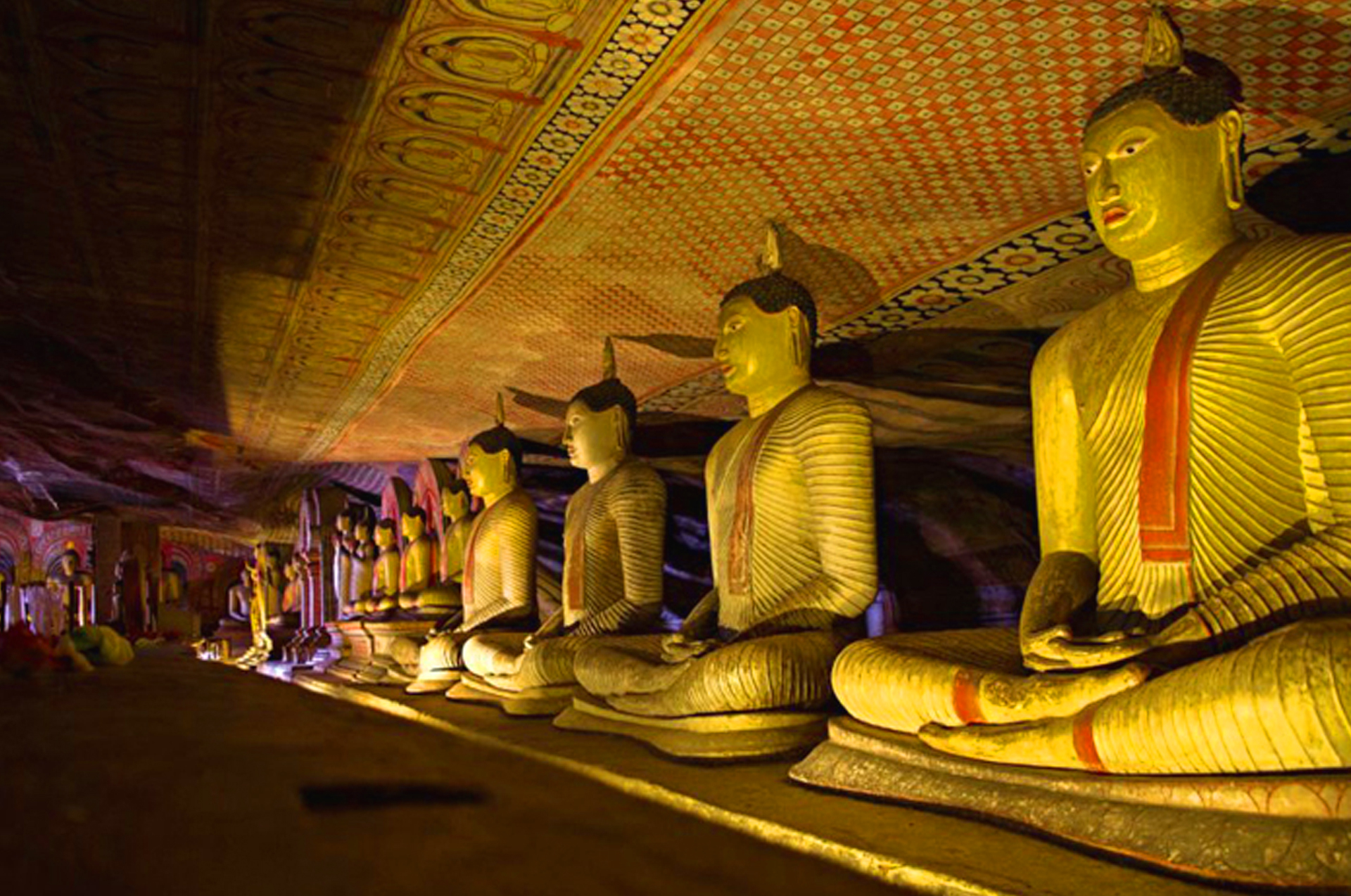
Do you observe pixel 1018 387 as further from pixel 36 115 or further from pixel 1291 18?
pixel 36 115

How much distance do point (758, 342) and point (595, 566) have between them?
1.62 meters

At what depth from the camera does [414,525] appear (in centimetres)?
918

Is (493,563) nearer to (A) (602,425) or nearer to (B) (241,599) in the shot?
(A) (602,425)

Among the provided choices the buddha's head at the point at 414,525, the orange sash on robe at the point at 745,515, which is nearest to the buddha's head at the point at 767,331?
the orange sash on robe at the point at 745,515

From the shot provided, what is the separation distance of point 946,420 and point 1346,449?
5.04 meters

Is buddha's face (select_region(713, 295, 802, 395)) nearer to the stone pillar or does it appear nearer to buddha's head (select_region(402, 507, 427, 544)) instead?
buddha's head (select_region(402, 507, 427, 544))

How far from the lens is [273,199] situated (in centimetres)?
502

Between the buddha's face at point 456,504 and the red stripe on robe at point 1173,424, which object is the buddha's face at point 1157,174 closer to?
the red stripe on robe at point 1173,424

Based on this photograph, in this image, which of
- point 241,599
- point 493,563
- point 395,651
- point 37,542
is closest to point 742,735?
point 493,563

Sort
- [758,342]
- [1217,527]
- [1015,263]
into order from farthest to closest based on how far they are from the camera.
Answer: [1015,263] < [758,342] < [1217,527]

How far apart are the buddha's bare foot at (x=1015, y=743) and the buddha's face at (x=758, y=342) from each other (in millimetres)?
1864

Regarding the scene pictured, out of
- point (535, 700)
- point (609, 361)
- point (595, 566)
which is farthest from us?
point (609, 361)

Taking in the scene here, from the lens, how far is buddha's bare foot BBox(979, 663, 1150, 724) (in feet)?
7.41

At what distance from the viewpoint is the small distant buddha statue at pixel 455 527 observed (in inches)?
314
